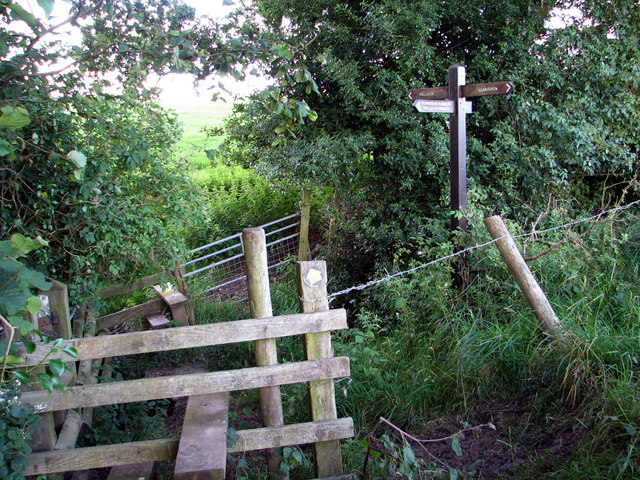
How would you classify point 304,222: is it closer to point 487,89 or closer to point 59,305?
point 487,89

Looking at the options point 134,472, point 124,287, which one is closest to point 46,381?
point 134,472

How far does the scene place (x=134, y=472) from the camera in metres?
2.87

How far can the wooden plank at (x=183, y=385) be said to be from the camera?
2.62 metres

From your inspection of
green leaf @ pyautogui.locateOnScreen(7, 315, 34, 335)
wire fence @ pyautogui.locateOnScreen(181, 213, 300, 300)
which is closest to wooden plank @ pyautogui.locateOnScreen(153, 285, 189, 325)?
wire fence @ pyautogui.locateOnScreen(181, 213, 300, 300)

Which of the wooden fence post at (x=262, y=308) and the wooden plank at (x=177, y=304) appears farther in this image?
the wooden plank at (x=177, y=304)

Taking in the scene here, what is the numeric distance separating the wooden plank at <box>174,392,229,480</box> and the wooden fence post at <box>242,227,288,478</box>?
277 mm

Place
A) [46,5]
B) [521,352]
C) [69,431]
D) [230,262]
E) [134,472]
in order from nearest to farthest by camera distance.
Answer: [46,5], [134,472], [69,431], [521,352], [230,262]

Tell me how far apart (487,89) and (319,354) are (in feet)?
11.5

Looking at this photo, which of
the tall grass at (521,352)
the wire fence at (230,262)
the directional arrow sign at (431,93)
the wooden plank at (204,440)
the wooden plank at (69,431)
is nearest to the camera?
the wooden plank at (204,440)

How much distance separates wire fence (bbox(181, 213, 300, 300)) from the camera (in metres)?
7.41

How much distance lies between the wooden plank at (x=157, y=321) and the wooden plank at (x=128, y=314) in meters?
0.06

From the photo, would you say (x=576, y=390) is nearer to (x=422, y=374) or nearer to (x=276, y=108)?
(x=422, y=374)

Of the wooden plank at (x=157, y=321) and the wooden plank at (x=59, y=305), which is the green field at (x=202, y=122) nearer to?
the wooden plank at (x=157, y=321)

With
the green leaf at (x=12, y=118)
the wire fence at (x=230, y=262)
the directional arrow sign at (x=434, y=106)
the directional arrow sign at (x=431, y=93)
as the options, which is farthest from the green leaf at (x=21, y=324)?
the directional arrow sign at (x=431, y=93)
